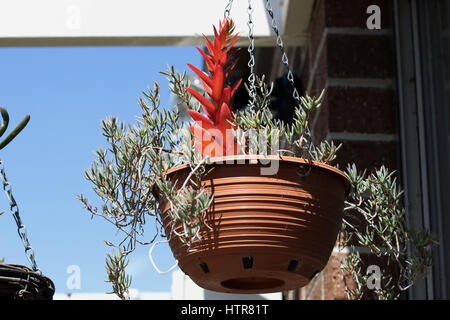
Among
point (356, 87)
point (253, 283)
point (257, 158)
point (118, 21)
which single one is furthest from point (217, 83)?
point (118, 21)

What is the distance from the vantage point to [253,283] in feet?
5.66

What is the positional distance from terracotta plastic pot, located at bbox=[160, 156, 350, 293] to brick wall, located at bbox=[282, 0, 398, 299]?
906 mm

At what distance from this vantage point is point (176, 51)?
3625 mm

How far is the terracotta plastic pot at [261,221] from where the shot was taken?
1.55 meters

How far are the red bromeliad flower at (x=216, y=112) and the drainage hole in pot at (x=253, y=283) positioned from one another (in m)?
0.29

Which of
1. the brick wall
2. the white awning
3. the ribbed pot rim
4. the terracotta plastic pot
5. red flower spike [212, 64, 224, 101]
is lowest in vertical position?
the terracotta plastic pot

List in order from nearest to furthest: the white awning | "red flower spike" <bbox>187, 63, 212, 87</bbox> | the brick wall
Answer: "red flower spike" <bbox>187, 63, 212, 87</bbox> < the brick wall < the white awning

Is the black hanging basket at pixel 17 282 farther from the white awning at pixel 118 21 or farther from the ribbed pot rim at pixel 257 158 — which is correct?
the white awning at pixel 118 21

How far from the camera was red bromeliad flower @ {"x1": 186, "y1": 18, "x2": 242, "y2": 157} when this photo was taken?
1636 mm

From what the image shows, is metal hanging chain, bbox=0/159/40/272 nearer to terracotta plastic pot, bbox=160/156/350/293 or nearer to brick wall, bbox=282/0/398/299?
terracotta plastic pot, bbox=160/156/350/293

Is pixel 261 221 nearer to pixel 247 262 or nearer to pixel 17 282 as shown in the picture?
pixel 247 262

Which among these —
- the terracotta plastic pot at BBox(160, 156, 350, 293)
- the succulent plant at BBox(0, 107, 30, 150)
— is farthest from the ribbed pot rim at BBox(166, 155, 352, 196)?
the succulent plant at BBox(0, 107, 30, 150)

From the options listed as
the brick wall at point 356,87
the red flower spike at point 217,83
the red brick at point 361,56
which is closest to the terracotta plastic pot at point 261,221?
the red flower spike at point 217,83

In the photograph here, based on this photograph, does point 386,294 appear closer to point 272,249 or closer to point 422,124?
point 272,249
